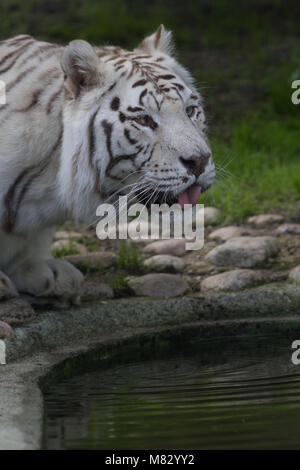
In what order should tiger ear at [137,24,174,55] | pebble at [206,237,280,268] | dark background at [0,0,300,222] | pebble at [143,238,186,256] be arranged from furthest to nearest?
dark background at [0,0,300,222] → pebble at [143,238,186,256] → pebble at [206,237,280,268] → tiger ear at [137,24,174,55]

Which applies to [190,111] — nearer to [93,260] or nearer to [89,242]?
[93,260]

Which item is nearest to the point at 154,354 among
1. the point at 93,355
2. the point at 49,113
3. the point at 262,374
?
the point at 93,355

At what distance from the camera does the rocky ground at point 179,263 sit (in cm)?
426

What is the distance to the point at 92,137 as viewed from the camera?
3.62 meters

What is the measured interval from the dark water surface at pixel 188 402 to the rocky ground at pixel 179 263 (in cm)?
47

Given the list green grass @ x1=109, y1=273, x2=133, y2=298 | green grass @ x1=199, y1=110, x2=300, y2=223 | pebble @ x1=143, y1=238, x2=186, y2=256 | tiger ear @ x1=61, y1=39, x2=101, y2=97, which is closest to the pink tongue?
tiger ear @ x1=61, y1=39, x2=101, y2=97

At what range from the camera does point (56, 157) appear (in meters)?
3.72

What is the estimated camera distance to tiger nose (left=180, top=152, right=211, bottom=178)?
3.48 metres

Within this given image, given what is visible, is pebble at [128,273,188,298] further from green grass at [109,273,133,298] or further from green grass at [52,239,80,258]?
green grass at [52,239,80,258]

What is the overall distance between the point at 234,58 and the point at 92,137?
218 inches

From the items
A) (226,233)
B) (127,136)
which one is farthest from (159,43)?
(226,233)

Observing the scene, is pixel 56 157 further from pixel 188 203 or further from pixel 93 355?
pixel 93 355

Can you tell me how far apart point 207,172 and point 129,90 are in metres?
0.45
